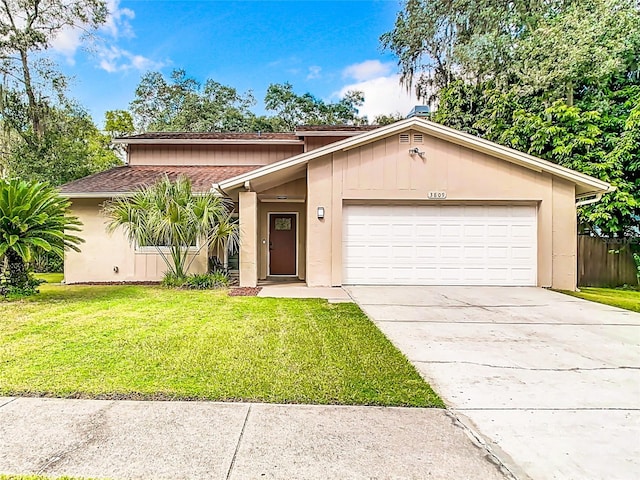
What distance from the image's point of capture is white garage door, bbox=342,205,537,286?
32.7ft

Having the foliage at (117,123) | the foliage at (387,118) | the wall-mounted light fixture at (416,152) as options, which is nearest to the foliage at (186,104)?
the foliage at (117,123)

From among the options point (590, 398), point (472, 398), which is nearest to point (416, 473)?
point (472, 398)

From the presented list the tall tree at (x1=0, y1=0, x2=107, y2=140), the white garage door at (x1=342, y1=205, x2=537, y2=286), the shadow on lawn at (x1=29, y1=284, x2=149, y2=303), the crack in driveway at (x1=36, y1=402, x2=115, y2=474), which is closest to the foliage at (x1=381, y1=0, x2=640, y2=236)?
the white garage door at (x1=342, y1=205, x2=537, y2=286)

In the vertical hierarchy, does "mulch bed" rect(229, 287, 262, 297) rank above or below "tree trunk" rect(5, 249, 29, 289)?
below

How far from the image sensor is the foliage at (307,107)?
2908 centimetres

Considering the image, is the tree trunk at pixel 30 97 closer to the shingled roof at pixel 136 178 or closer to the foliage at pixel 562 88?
the shingled roof at pixel 136 178

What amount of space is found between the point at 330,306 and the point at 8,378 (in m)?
4.77

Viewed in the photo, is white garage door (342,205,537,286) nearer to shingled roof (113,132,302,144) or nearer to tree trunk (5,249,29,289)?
shingled roof (113,132,302,144)

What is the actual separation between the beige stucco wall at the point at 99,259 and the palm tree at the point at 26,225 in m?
2.52

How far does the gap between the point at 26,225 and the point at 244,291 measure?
173 inches

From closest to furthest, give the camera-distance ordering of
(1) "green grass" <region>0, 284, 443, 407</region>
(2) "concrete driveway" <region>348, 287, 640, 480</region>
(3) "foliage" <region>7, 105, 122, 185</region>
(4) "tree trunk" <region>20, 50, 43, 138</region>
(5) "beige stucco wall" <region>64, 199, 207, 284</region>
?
(2) "concrete driveway" <region>348, 287, 640, 480</region>, (1) "green grass" <region>0, 284, 443, 407</region>, (5) "beige stucco wall" <region>64, 199, 207, 284</region>, (3) "foliage" <region>7, 105, 122, 185</region>, (4) "tree trunk" <region>20, 50, 43, 138</region>

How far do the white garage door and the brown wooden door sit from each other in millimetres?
2892

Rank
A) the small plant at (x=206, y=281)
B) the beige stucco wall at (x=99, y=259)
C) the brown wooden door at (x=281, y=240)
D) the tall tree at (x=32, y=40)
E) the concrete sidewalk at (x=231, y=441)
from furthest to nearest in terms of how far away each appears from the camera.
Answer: the tall tree at (x=32, y=40)
the brown wooden door at (x=281, y=240)
the beige stucco wall at (x=99, y=259)
the small plant at (x=206, y=281)
the concrete sidewalk at (x=231, y=441)

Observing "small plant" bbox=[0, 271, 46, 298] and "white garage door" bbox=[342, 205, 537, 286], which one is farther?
"white garage door" bbox=[342, 205, 537, 286]
